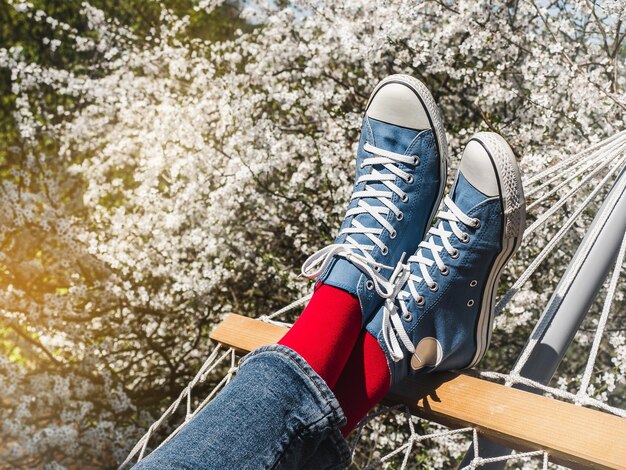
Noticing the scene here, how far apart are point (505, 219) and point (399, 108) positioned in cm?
38

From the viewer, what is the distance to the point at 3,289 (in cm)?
261

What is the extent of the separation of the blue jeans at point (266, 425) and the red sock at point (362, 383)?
83 millimetres

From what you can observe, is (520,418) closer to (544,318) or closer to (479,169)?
(544,318)

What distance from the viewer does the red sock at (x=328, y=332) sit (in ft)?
3.56

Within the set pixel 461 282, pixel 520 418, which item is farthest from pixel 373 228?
pixel 520 418

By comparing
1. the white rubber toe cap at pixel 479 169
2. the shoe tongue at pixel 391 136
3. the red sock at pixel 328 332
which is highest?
the shoe tongue at pixel 391 136

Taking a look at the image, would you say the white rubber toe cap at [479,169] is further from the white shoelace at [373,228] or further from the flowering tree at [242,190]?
the flowering tree at [242,190]

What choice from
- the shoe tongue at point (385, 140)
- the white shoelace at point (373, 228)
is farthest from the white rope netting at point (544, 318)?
the shoe tongue at point (385, 140)

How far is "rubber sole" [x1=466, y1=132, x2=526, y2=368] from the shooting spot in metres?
1.17

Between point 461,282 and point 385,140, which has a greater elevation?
point 385,140

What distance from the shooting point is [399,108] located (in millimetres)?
1388

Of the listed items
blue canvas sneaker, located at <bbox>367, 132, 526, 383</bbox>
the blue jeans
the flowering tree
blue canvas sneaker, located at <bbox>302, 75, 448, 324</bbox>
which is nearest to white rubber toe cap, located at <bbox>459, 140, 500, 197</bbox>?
blue canvas sneaker, located at <bbox>367, 132, 526, 383</bbox>

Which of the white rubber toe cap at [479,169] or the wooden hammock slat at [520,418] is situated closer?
the wooden hammock slat at [520,418]

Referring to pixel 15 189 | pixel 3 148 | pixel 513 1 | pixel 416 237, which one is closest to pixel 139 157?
pixel 15 189
